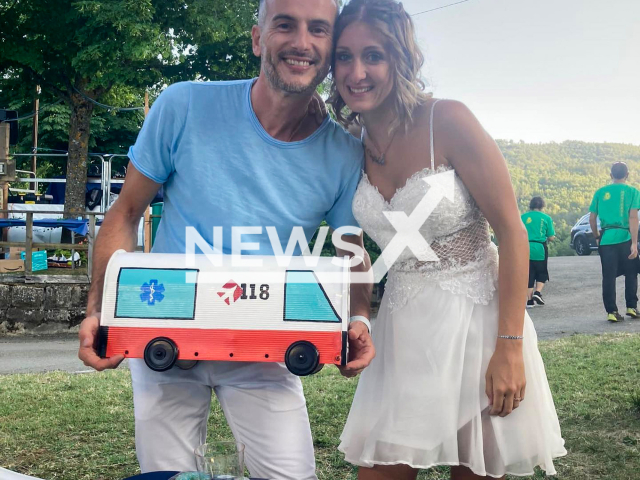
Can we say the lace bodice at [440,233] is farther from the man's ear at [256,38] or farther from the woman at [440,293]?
the man's ear at [256,38]

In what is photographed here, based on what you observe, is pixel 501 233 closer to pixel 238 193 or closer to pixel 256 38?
pixel 238 193

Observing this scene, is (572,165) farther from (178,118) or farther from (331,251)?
(178,118)

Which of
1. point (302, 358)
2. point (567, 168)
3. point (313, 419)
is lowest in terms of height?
point (313, 419)

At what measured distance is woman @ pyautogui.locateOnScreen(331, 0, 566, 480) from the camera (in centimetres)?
222

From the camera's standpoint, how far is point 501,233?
2211 mm

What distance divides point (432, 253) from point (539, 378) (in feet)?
1.75

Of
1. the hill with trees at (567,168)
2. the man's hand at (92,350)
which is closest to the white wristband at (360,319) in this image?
the man's hand at (92,350)

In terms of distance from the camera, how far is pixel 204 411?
2273 mm

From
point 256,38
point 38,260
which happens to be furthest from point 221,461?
point 38,260

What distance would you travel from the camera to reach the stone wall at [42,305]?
10914mm

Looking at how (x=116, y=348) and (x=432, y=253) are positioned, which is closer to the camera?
(x=116, y=348)

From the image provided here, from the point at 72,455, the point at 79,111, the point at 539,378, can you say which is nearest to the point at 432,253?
the point at 539,378

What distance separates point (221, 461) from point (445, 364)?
905 mm

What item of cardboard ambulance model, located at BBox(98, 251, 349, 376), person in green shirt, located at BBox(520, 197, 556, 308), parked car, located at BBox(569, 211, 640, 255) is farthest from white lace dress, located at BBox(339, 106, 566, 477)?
parked car, located at BBox(569, 211, 640, 255)
